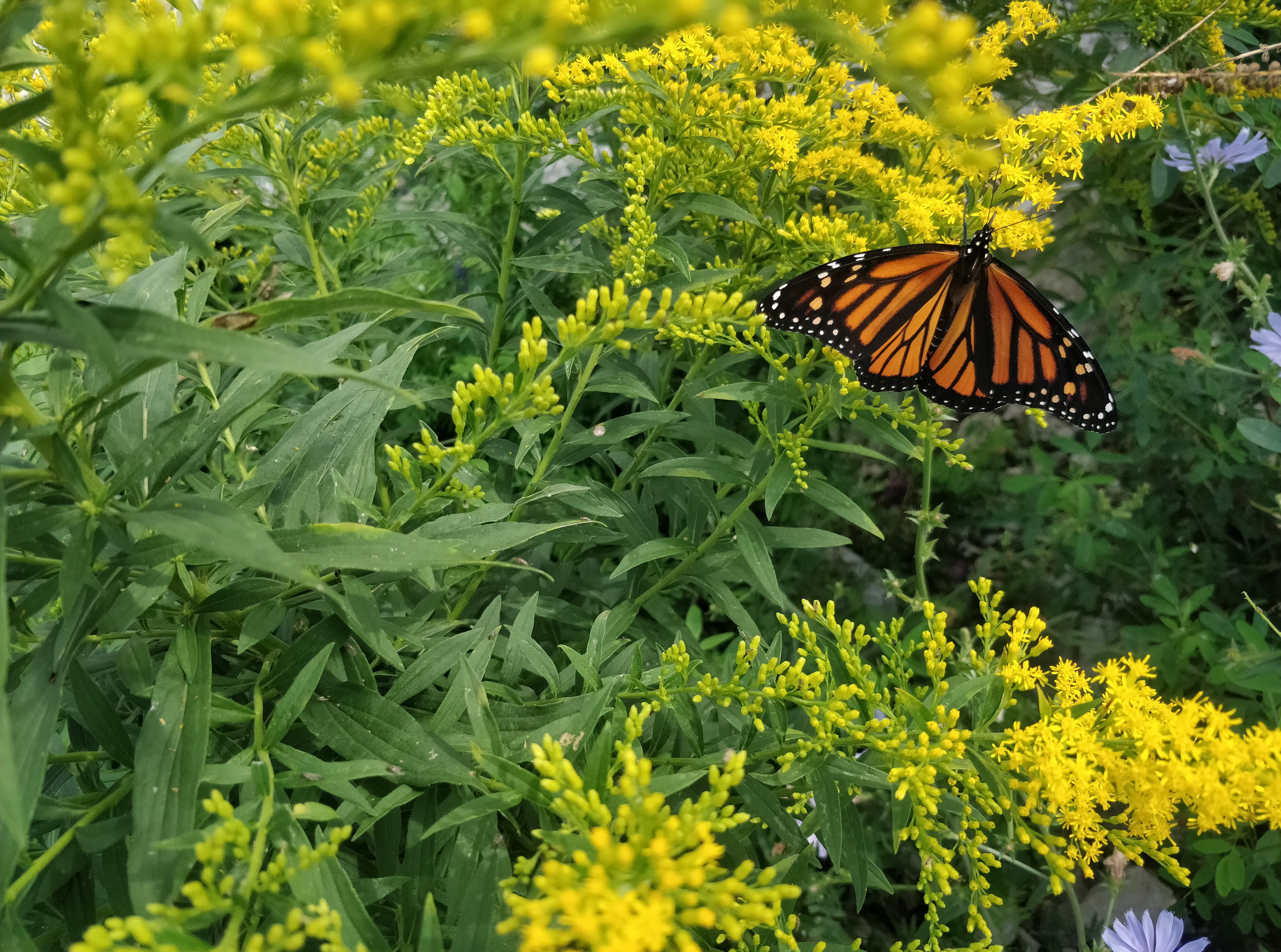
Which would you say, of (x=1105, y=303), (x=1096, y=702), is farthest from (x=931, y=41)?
(x=1105, y=303)

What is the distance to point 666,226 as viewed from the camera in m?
1.93

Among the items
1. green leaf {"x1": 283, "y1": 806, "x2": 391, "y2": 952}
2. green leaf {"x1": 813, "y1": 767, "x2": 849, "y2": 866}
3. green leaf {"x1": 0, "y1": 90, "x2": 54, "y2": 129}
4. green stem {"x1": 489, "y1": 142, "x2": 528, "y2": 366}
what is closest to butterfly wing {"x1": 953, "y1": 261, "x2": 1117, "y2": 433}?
green leaf {"x1": 813, "y1": 767, "x2": 849, "y2": 866}

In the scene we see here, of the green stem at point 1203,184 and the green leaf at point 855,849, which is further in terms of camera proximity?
the green stem at point 1203,184

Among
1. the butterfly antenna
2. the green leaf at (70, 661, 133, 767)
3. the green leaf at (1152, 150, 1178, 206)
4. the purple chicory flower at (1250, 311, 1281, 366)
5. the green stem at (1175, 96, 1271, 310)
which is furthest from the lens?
the green leaf at (1152, 150, 1178, 206)

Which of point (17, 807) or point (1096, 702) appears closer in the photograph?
point (17, 807)

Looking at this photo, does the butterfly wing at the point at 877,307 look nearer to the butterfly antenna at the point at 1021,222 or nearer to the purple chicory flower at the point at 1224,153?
the butterfly antenna at the point at 1021,222

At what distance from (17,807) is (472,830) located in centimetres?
61

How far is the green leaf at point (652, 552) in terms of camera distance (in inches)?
69.2

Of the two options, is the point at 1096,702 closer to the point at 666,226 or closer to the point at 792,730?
the point at 792,730

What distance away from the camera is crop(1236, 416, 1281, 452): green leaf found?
2.05 meters

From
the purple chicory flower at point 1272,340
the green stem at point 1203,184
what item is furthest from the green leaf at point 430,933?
the green stem at point 1203,184

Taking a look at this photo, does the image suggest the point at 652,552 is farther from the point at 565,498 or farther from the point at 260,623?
A: the point at 260,623

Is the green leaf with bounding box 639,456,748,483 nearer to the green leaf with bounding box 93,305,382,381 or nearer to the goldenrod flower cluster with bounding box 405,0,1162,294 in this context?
the goldenrod flower cluster with bounding box 405,0,1162,294

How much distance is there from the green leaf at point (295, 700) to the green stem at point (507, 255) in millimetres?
1022
